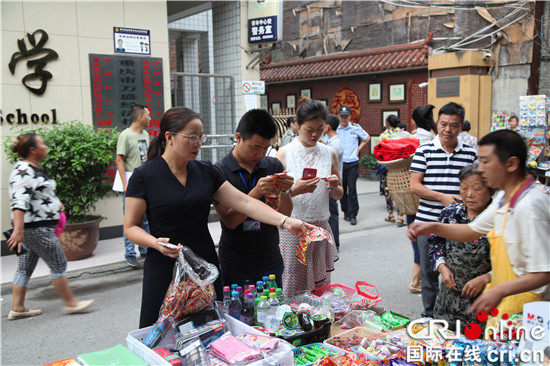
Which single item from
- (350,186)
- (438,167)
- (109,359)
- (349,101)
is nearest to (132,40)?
(350,186)

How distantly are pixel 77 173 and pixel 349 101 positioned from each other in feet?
37.4

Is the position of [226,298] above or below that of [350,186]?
above

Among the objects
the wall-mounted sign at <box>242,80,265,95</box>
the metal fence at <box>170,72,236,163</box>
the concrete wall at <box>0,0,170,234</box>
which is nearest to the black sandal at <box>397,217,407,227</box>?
the metal fence at <box>170,72,236,163</box>

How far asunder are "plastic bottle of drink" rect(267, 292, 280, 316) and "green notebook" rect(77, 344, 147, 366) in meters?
0.82

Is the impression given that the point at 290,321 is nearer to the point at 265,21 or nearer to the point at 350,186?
the point at 350,186

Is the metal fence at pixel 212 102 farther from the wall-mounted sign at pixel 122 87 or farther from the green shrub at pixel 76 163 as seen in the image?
the green shrub at pixel 76 163

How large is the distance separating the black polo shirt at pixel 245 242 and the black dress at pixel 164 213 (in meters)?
0.46

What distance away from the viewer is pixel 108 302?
541cm

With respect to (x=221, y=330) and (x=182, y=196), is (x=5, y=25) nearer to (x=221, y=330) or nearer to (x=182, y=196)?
(x=182, y=196)

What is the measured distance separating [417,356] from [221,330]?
1022 millimetres

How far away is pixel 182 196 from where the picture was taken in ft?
8.63

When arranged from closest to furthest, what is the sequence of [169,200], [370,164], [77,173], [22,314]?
[169,200] < [22,314] < [77,173] < [370,164]

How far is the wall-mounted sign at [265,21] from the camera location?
9055 millimetres

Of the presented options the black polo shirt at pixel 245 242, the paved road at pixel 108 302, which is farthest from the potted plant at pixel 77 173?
the black polo shirt at pixel 245 242
